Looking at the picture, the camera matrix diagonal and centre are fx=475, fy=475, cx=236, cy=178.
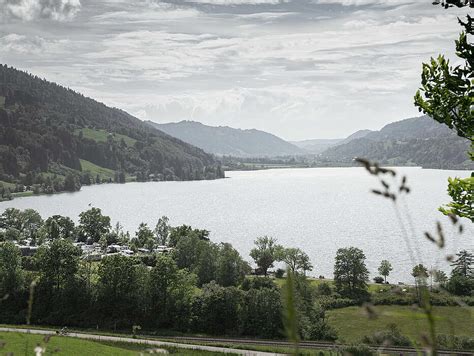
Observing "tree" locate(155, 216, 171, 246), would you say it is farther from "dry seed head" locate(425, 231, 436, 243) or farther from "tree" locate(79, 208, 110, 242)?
"dry seed head" locate(425, 231, 436, 243)

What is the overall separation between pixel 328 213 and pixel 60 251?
115025 mm

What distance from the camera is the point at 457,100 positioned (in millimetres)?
10203

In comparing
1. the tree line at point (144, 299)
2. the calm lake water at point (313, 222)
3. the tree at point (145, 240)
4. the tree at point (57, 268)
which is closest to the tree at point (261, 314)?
the tree line at point (144, 299)

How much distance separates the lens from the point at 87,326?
57844 mm

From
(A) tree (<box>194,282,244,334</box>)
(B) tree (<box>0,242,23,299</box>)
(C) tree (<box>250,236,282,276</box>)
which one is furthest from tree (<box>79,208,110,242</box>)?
(A) tree (<box>194,282,244,334</box>)

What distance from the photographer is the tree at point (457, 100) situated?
32.4 ft

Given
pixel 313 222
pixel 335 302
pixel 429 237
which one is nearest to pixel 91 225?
pixel 335 302

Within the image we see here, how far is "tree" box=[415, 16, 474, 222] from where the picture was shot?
32.4ft

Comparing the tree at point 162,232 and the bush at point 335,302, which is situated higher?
the tree at point 162,232

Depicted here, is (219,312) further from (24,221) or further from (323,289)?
(24,221)

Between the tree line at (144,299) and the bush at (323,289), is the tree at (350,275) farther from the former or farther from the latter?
the tree line at (144,299)

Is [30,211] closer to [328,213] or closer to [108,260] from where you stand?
[108,260]

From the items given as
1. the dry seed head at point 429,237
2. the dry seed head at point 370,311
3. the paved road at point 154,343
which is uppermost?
the dry seed head at point 429,237

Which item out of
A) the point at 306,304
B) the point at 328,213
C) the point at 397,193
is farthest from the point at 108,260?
the point at 328,213
